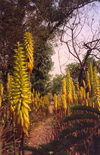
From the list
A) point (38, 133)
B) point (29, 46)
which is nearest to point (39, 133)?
point (38, 133)

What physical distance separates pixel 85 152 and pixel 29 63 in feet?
7.00

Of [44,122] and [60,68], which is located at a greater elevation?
[60,68]

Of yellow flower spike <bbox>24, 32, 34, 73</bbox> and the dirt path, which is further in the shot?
the dirt path

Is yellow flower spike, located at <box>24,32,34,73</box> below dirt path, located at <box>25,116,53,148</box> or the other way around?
the other way around

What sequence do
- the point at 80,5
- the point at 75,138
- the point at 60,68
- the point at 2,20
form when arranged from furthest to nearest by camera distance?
1. the point at 80,5
2. the point at 2,20
3. the point at 60,68
4. the point at 75,138

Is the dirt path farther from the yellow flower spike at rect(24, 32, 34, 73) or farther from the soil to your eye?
the yellow flower spike at rect(24, 32, 34, 73)

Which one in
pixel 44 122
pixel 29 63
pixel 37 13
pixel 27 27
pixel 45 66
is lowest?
pixel 44 122

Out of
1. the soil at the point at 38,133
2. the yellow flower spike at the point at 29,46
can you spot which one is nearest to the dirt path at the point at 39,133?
the soil at the point at 38,133

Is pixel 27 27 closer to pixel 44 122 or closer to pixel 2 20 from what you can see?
pixel 2 20

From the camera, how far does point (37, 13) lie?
37.7 ft

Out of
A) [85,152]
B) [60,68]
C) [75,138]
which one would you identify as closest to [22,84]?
[75,138]

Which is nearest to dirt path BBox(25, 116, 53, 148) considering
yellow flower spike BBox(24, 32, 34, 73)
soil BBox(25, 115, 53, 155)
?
soil BBox(25, 115, 53, 155)

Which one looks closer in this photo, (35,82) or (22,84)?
(22,84)

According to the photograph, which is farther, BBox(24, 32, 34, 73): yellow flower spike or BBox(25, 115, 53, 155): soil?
BBox(25, 115, 53, 155): soil
